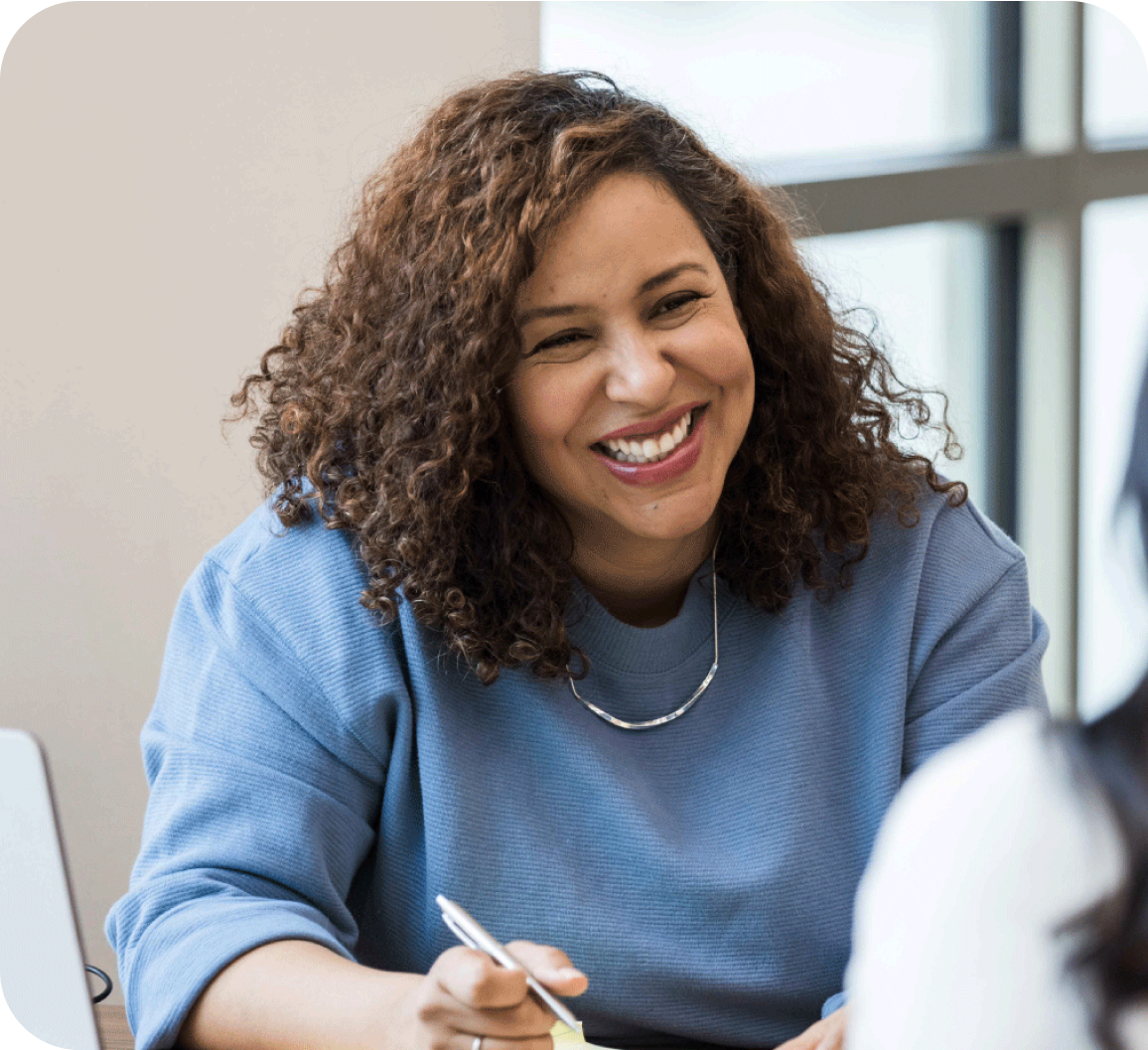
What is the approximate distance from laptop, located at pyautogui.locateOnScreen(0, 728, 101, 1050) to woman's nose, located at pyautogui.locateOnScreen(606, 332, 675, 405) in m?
0.58

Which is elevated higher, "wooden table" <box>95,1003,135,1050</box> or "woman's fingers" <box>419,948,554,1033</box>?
"woman's fingers" <box>419,948,554,1033</box>

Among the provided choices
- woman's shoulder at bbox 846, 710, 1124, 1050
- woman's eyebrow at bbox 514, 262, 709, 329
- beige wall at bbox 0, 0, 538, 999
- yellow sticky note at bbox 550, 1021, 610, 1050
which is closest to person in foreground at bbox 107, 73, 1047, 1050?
woman's eyebrow at bbox 514, 262, 709, 329

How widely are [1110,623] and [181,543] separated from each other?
1.87m

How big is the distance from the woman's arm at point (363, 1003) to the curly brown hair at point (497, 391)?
31 centimetres

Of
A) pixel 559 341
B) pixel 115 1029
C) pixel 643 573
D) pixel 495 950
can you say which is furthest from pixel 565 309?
pixel 115 1029

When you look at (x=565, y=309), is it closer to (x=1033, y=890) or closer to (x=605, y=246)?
(x=605, y=246)

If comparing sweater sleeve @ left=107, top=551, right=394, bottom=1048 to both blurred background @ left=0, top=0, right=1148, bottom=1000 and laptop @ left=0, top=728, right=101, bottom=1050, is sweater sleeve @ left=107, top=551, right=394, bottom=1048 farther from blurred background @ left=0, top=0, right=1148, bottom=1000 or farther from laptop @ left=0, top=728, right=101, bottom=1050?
blurred background @ left=0, top=0, right=1148, bottom=1000

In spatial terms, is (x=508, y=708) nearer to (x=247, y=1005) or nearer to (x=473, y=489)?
(x=473, y=489)

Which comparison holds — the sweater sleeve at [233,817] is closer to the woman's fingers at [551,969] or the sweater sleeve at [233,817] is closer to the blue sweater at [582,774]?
the blue sweater at [582,774]

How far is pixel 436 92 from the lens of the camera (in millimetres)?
2070

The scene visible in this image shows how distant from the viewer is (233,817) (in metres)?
1.14

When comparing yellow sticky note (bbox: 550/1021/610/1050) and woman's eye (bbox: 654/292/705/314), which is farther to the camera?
woman's eye (bbox: 654/292/705/314)

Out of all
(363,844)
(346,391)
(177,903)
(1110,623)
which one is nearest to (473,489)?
(346,391)

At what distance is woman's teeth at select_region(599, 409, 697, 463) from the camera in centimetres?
126
